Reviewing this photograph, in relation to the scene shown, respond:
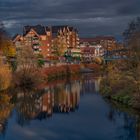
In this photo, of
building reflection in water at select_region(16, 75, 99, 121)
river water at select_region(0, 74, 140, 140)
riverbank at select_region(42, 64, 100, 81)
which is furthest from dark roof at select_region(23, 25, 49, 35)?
river water at select_region(0, 74, 140, 140)

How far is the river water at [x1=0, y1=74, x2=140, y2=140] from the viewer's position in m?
30.5

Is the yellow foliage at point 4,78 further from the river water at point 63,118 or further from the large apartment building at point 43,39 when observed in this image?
the large apartment building at point 43,39

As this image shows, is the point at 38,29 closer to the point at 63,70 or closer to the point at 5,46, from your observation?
the point at 63,70

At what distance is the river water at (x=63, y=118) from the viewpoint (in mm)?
30500

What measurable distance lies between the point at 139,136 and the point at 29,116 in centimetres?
1285

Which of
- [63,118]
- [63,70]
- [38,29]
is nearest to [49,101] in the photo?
[63,118]

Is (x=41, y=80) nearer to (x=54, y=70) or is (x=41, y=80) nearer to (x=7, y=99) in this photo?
(x=54, y=70)

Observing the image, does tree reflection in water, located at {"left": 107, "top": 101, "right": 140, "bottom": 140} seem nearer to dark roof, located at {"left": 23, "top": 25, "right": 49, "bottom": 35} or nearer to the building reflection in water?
the building reflection in water

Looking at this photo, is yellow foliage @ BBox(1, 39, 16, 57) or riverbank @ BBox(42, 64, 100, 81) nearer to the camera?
riverbank @ BBox(42, 64, 100, 81)

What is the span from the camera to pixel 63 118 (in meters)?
37.9

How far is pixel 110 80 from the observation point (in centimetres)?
4991

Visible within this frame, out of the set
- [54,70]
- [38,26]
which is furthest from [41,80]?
[38,26]

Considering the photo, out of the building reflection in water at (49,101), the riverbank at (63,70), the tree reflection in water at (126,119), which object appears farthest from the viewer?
the riverbank at (63,70)

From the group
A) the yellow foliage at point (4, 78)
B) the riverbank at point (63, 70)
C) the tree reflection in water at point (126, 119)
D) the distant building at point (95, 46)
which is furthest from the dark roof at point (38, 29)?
the tree reflection in water at point (126, 119)
